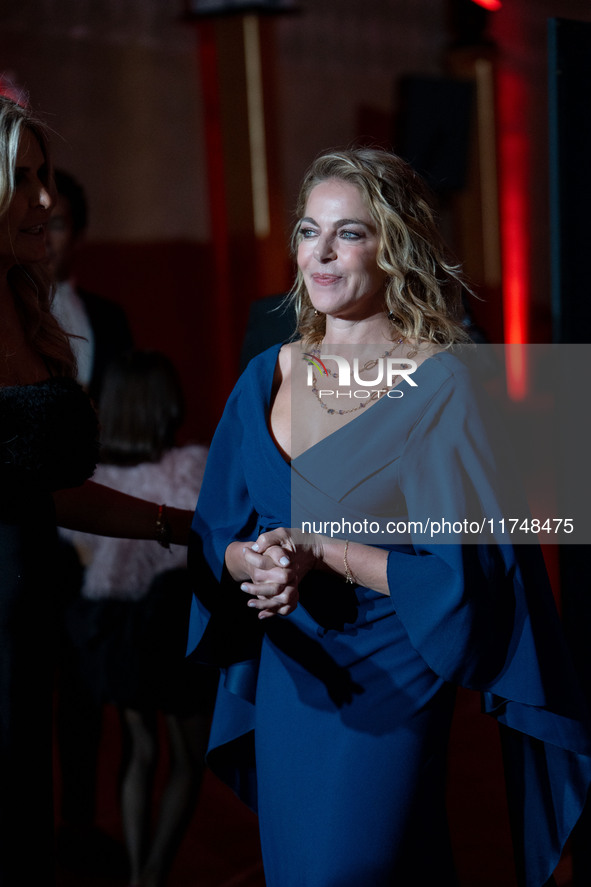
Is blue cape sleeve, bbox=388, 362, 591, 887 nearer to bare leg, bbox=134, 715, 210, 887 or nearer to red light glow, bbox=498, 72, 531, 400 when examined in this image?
bare leg, bbox=134, 715, 210, 887

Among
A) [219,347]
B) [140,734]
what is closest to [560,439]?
[140,734]

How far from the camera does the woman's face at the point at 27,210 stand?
1.67 m

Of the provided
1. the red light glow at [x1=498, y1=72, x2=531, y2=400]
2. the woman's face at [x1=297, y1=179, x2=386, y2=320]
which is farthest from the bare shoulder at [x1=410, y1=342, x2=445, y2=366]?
the red light glow at [x1=498, y1=72, x2=531, y2=400]

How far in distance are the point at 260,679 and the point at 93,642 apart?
893mm

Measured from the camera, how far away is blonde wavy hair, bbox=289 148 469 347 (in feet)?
5.56

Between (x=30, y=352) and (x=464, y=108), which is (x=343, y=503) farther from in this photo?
(x=464, y=108)

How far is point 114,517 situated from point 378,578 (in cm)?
60

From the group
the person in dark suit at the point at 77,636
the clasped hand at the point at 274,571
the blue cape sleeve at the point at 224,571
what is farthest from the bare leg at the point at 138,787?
the clasped hand at the point at 274,571

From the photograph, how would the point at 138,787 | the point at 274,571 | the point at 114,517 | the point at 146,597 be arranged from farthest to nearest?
the point at 138,787 < the point at 146,597 < the point at 114,517 < the point at 274,571

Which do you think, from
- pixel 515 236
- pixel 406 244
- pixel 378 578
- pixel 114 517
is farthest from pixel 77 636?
pixel 515 236

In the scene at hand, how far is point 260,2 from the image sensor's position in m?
5.94

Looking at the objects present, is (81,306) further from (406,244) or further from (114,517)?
(406,244)

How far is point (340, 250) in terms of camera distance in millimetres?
1688

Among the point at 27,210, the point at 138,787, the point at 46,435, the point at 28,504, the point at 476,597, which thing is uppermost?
the point at 27,210
